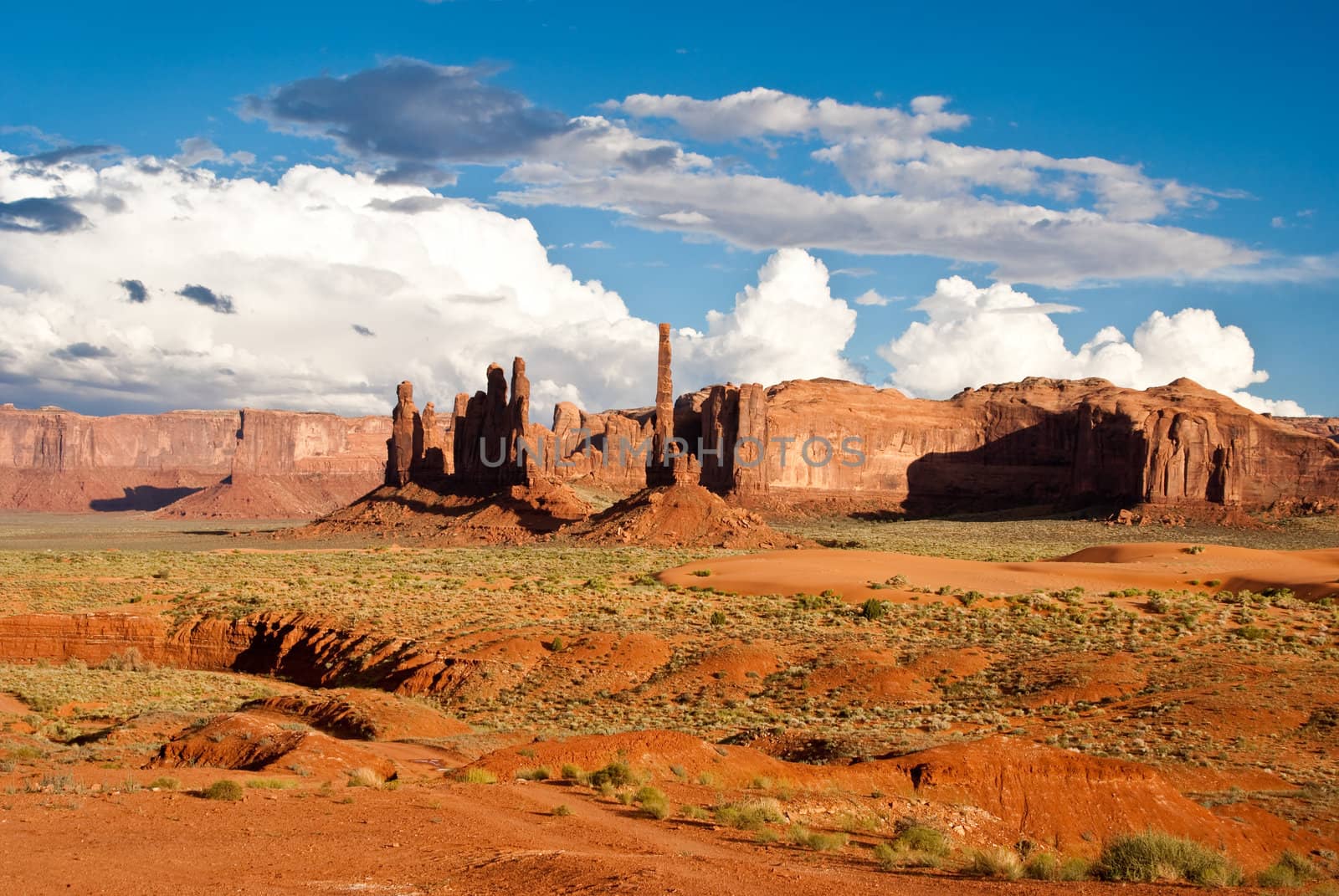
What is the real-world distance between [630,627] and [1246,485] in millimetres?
87096

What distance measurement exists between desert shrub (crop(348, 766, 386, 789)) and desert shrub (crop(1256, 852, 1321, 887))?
10.2 m

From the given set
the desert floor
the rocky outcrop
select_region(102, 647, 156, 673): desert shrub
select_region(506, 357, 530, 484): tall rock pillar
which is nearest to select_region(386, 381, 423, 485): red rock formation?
select_region(506, 357, 530, 484): tall rock pillar

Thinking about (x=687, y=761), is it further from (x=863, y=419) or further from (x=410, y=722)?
(x=863, y=419)

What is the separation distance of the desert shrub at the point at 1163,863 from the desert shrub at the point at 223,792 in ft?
31.3

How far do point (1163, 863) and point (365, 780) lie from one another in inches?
370

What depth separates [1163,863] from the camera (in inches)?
446

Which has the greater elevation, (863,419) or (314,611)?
(863,419)

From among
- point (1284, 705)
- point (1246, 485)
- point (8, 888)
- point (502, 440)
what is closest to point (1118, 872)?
point (8, 888)

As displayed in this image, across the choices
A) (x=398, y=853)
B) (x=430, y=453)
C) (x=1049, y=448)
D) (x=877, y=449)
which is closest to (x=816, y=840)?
(x=398, y=853)

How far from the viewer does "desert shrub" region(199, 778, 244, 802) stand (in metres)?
13.1

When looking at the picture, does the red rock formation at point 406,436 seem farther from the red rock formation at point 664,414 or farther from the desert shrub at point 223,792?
the desert shrub at point 223,792

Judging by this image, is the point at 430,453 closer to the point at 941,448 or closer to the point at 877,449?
the point at 877,449

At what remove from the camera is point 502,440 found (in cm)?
9256

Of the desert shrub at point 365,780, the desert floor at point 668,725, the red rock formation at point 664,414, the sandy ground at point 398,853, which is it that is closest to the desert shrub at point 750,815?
the desert floor at point 668,725
